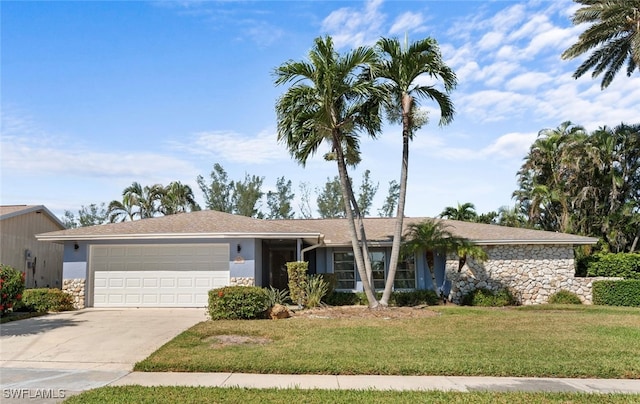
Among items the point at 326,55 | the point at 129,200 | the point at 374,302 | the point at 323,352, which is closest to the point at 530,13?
the point at 326,55

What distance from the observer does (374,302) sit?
1391 cm

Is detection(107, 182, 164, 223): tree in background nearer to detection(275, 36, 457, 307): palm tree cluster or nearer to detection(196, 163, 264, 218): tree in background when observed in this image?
detection(196, 163, 264, 218): tree in background

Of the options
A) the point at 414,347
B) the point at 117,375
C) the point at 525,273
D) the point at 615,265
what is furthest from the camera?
the point at 615,265

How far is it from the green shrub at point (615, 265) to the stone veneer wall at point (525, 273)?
1.47 meters

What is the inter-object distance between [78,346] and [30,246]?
13155mm

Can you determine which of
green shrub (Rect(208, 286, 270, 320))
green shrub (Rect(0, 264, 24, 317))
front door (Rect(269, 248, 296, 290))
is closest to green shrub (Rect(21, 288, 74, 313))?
green shrub (Rect(0, 264, 24, 317))

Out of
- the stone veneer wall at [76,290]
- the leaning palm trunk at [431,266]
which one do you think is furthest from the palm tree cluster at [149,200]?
the leaning palm trunk at [431,266]

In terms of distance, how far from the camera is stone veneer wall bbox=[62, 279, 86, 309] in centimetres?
1524

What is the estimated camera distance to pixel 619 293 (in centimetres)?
1738

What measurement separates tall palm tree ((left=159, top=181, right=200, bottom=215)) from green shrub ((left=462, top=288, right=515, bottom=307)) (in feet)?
80.8

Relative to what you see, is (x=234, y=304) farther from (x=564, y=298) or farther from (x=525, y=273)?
(x=564, y=298)

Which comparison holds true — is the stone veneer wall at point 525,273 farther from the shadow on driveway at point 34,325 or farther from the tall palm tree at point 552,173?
the shadow on driveway at point 34,325

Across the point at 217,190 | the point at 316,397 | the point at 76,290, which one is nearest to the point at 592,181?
the point at 217,190

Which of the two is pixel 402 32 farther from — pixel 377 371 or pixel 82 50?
pixel 377 371
